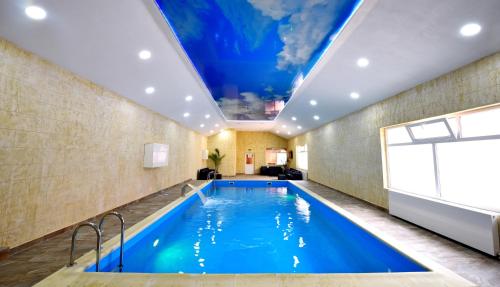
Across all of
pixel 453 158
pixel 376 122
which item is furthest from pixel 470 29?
pixel 376 122

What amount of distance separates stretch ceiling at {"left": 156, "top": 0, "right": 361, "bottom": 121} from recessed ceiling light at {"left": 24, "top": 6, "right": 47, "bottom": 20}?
137 centimetres

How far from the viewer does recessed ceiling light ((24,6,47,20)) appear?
2.36 meters

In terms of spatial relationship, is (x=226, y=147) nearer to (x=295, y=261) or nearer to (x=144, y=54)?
(x=144, y=54)

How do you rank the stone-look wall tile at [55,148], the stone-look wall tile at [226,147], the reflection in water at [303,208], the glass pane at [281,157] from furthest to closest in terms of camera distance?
the glass pane at [281,157] → the stone-look wall tile at [226,147] → the reflection in water at [303,208] → the stone-look wall tile at [55,148]

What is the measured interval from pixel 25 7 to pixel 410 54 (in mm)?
5162

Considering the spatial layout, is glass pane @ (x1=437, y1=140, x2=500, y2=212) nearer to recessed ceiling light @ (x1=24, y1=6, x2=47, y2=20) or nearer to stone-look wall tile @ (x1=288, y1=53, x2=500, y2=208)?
stone-look wall tile @ (x1=288, y1=53, x2=500, y2=208)

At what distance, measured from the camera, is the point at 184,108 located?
7.39 m

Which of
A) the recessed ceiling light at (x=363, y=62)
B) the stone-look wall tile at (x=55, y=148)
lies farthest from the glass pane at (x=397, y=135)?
the stone-look wall tile at (x=55, y=148)

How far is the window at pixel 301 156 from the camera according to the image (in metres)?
11.9

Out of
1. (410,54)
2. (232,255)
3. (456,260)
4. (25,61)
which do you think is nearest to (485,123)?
(410,54)

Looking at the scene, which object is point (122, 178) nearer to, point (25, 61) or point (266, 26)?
point (25, 61)

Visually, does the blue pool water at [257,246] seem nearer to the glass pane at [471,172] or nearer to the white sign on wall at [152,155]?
the glass pane at [471,172]

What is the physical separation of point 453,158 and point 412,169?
0.91 m

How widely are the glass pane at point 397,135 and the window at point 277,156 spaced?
10.6m
